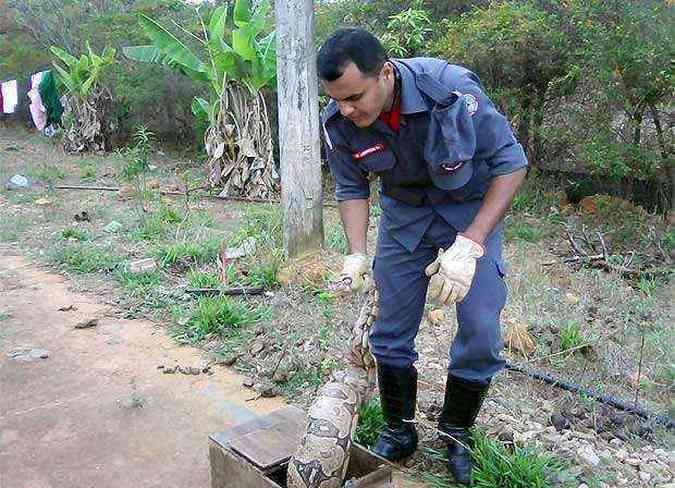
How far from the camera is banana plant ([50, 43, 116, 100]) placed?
14.0m

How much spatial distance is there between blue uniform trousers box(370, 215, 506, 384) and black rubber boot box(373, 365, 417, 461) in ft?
0.23

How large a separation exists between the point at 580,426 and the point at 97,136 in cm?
1348

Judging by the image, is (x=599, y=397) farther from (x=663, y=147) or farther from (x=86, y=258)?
(x=86, y=258)

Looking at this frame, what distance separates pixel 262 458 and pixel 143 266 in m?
3.86

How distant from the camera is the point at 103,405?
4078mm

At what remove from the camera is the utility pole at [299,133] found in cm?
594

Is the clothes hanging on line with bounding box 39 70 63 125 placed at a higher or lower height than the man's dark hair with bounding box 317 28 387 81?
higher

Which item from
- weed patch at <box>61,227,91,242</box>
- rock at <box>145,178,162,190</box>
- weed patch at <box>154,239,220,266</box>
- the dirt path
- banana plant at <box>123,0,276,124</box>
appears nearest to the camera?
the dirt path

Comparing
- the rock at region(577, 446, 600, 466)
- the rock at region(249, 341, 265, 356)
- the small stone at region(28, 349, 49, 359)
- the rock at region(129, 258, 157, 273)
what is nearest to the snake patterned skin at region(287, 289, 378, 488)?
the rock at region(577, 446, 600, 466)

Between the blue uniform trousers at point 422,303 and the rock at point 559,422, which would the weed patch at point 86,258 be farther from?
the rock at point 559,422

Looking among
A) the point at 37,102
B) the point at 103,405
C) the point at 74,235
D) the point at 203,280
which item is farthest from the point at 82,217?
the point at 37,102

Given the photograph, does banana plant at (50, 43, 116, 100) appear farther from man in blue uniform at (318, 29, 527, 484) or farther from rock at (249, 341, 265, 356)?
man in blue uniform at (318, 29, 527, 484)

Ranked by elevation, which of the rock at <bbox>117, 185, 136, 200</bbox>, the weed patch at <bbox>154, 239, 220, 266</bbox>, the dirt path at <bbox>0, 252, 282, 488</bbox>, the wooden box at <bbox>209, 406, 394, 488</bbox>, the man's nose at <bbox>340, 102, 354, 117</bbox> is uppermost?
the man's nose at <bbox>340, 102, 354, 117</bbox>

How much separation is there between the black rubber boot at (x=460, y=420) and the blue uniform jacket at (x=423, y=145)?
640mm
